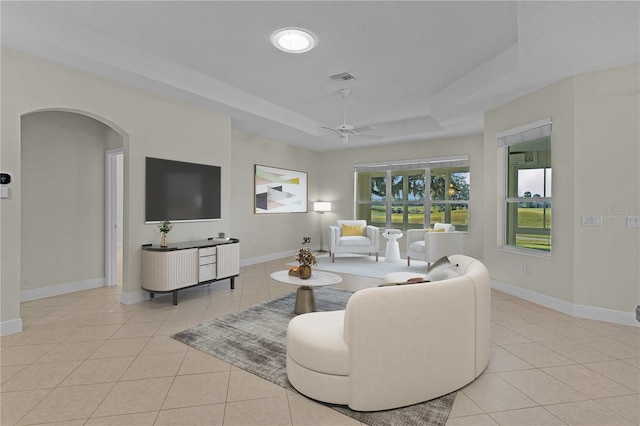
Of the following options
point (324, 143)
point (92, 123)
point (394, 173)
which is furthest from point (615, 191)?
point (92, 123)

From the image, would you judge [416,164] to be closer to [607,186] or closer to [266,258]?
[266,258]

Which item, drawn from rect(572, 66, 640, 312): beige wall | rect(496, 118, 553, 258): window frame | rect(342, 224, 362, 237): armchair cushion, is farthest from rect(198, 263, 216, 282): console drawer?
rect(572, 66, 640, 312): beige wall

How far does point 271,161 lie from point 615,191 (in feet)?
18.7

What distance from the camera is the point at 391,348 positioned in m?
1.89

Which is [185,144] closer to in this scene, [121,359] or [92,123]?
[92,123]

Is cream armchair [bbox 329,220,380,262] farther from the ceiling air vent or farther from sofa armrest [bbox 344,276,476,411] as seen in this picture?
sofa armrest [bbox 344,276,476,411]

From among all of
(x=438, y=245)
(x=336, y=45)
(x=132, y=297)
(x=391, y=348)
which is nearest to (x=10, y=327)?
(x=132, y=297)

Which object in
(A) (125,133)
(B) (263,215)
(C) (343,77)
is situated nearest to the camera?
(A) (125,133)

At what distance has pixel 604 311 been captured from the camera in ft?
11.5

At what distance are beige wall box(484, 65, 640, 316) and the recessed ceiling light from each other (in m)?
2.92

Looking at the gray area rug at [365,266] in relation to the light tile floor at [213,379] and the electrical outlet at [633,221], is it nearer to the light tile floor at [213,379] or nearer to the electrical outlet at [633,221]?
the light tile floor at [213,379]

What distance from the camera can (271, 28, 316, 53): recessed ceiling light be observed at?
315 cm

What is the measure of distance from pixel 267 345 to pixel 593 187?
376cm

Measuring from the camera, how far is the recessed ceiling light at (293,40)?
3150 mm
